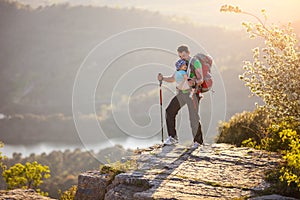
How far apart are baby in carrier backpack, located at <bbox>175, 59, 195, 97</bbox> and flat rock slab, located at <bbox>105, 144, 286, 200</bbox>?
1.25 meters

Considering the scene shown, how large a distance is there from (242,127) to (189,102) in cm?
398

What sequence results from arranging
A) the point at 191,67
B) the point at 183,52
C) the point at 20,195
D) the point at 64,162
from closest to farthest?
the point at 20,195 < the point at 191,67 < the point at 183,52 < the point at 64,162

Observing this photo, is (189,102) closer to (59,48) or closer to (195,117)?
(195,117)

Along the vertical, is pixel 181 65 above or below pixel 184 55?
below

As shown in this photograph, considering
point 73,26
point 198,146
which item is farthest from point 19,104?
point 198,146

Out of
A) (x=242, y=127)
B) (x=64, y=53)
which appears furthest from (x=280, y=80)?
(x=64, y=53)

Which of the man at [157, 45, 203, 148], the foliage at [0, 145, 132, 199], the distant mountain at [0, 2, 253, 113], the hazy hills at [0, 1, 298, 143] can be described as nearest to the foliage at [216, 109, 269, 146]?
the man at [157, 45, 203, 148]

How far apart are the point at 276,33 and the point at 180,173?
2820mm

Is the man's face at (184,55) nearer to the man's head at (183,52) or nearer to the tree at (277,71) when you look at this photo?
the man's head at (183,52)

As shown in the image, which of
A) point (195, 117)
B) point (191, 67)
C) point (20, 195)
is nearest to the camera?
point (20, 195)

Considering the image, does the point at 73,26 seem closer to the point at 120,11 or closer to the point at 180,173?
the point at 120,11

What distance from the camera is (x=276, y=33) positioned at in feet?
25.0

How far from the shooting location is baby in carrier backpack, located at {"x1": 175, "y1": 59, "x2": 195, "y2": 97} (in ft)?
28.9

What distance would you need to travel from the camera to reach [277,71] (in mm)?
7488
